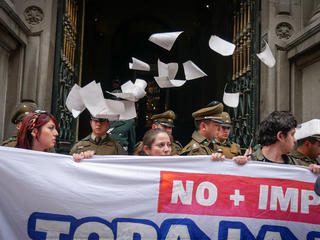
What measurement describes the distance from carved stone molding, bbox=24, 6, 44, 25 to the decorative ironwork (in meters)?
3.71

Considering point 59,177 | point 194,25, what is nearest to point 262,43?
point 59,177

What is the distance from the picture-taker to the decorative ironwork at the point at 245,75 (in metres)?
6.91

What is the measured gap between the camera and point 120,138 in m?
6.09

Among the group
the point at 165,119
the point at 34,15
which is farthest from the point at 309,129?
the point at 34,15

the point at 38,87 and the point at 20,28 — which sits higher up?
the point at 20,28

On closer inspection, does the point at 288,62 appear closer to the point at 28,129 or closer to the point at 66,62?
the point at 66,62

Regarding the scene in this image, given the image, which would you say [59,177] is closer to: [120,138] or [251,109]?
[120,138]

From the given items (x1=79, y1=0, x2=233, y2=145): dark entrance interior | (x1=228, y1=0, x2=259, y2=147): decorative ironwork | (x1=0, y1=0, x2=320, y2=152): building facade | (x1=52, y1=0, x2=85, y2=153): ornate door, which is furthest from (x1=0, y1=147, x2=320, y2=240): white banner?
(x1=79, y1=0, x2=233, y2=145): dark entrance interior

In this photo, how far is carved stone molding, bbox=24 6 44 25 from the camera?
21.6 ft

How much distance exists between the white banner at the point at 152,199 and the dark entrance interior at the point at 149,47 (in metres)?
10.2

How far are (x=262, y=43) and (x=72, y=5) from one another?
150 inches

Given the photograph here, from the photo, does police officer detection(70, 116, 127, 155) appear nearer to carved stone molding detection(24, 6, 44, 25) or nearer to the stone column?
carved stone molding detection(24, 6, 44, 25)

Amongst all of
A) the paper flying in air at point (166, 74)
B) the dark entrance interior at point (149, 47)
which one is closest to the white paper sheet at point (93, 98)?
the paper flying in air at point (166, 74)

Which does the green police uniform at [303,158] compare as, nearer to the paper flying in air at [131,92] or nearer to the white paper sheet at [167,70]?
the white paper sheet at [167,70]
